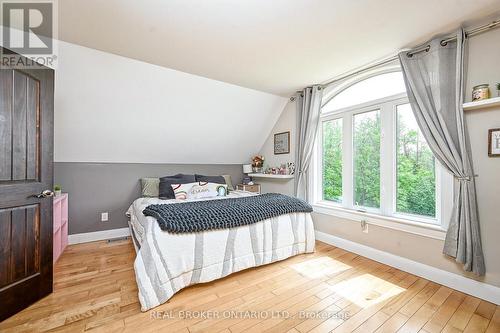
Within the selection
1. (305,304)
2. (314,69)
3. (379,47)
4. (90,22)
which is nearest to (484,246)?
(305,304)

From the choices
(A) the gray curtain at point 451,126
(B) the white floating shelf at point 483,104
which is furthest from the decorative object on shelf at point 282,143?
(B) the white floating shelf at point 483,104

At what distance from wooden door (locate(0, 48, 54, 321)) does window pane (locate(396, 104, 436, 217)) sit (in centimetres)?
348

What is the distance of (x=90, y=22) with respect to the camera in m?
1.79

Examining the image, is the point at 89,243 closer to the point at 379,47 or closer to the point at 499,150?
the point at 379,47

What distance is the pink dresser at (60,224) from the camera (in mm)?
2336

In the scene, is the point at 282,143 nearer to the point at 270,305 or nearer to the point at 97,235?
the point at 270,305

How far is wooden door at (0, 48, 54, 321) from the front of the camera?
4.98 ft

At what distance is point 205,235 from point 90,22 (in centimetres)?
206

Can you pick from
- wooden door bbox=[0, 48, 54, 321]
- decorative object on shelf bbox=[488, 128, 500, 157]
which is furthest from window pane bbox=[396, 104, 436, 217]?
wooden door bbox=[0, 48, 54, 321]

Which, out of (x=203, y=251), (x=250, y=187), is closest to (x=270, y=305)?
(x=203, y=251)

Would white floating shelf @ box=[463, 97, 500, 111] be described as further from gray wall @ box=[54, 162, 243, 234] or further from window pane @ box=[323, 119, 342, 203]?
gray wall @ box=[54, 162, 243, 234]

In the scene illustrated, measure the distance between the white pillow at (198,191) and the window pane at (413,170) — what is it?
234 centimetres

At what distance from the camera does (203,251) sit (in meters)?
1.93

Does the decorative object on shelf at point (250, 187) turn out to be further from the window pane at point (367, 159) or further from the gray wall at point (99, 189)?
the window pane at point (367, 159)
